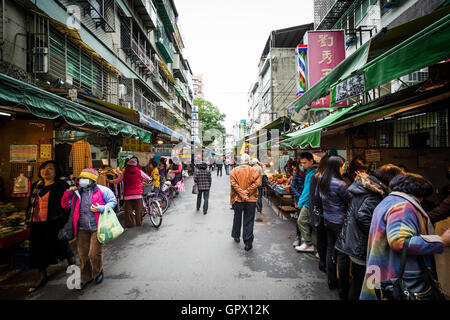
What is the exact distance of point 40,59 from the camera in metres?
6.35

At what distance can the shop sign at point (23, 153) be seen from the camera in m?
4.79

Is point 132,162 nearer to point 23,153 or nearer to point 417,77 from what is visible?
point 23,153

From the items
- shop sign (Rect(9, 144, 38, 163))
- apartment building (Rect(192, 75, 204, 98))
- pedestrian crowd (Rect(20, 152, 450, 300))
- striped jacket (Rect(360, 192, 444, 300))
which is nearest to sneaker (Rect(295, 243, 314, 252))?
pedestrian crowd (Rect(20, 152, 450, 300))

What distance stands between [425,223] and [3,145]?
758 cm

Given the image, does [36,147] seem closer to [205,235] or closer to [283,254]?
[205,235]

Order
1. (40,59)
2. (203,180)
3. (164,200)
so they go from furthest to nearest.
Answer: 1. (164,200)
2. (203,180)
3. (40,59)

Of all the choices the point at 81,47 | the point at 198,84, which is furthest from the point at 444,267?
the point at 198,84

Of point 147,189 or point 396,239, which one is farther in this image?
point 147,189

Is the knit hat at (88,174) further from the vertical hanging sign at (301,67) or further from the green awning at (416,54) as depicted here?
the vertical hanging sign at (301,67)

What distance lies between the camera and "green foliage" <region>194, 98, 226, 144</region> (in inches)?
1901

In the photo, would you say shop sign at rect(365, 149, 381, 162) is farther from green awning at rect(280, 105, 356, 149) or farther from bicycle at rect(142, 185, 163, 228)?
bicycle at rect(142, 185, 163, 228)

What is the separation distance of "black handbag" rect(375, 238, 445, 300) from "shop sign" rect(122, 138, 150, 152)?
30.5 feet

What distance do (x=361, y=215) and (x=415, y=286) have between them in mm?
734

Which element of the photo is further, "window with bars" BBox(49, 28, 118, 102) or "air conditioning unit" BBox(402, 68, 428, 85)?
"air conditioning unit" BBox(402, 68, 428, 85)
